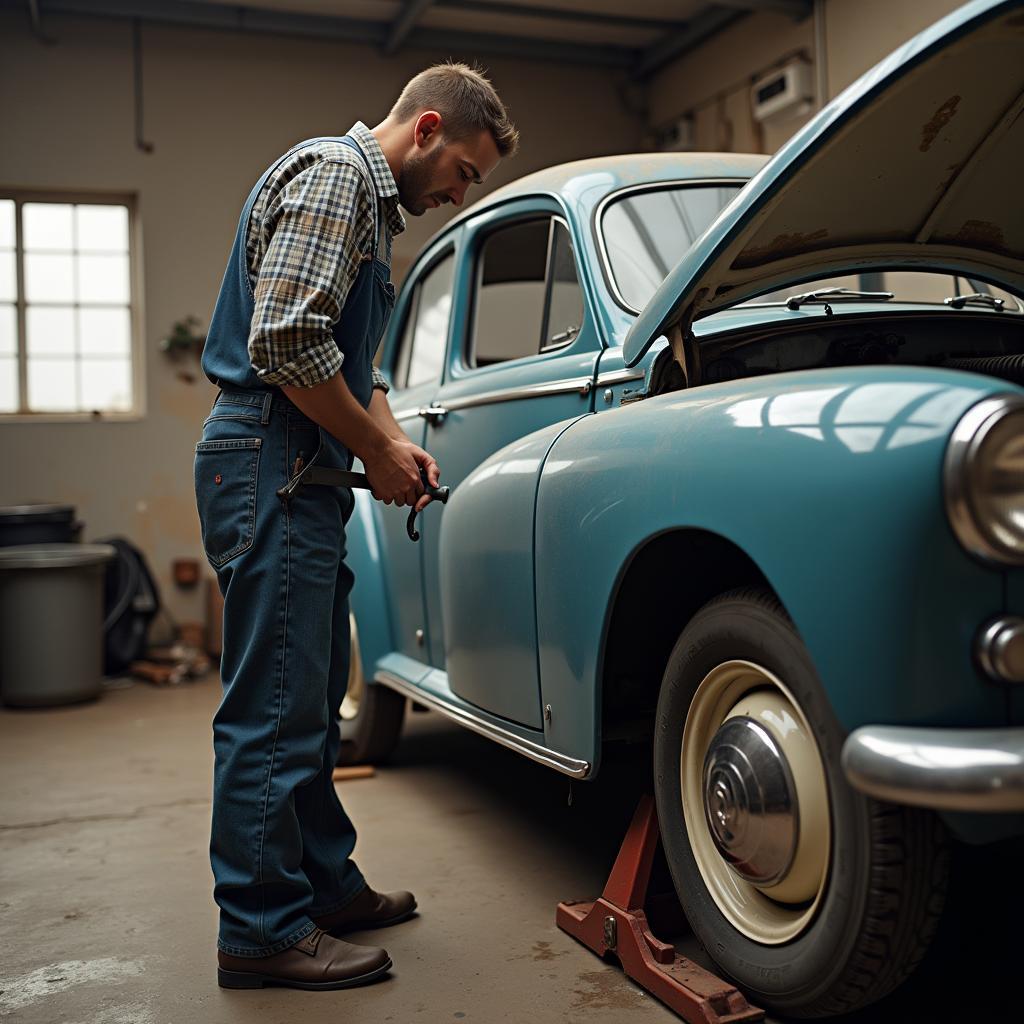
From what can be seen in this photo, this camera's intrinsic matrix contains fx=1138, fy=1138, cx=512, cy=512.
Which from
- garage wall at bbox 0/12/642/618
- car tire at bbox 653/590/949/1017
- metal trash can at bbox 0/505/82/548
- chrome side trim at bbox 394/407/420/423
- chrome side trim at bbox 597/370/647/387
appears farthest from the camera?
garage wall at bbox 0/12/642/618

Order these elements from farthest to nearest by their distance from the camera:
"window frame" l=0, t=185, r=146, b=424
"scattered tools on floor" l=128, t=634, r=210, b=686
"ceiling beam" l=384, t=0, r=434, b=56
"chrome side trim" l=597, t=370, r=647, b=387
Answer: "window frame" l=0, t=185, r=146, b=424 < "ceiling beam" l=384, t=0, r=434, b=56 < "scattered tools on floor" l=128, t=634, r=210, b=686 < "chrome side trim" l=597, t=370, r=647, b=387

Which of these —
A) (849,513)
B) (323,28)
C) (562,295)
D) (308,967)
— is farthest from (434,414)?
(323,28)

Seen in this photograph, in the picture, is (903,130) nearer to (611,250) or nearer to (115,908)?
(611,250)

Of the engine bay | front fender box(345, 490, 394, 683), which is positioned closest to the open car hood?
the engine bay

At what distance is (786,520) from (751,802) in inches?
19.7

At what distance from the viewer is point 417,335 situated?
14.2 ft

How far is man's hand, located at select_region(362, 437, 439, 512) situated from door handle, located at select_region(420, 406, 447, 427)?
1322 millimetres

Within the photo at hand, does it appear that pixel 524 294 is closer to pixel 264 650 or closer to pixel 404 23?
pixel 264 650

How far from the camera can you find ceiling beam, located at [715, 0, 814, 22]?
7.22 m

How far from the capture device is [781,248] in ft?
7.52

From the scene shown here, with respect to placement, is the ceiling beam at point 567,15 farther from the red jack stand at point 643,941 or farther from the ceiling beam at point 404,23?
the red jack stand at point 643,941

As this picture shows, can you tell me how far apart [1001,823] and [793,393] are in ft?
2.26

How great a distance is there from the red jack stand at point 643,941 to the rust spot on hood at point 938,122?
4.63 ft

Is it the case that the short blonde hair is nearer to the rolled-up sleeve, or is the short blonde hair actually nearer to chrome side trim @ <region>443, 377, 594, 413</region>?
the rolled-up sleeve
